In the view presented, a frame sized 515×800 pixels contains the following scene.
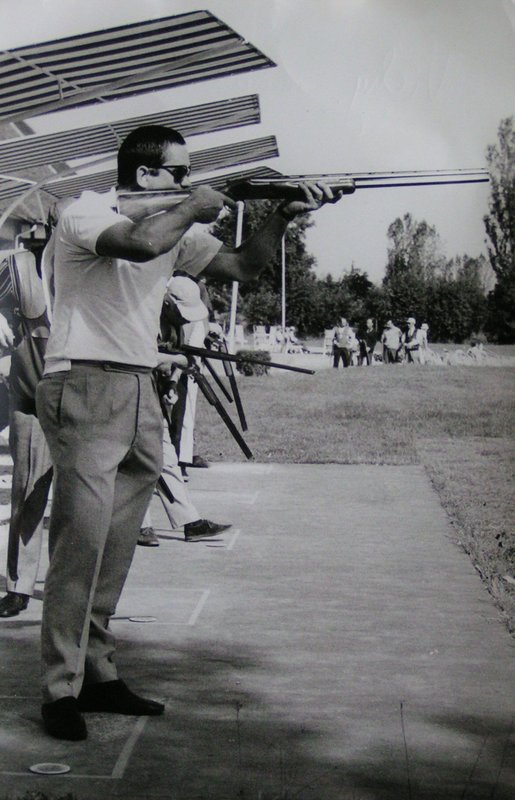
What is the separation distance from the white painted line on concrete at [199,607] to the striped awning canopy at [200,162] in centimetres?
145

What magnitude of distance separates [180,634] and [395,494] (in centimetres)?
311

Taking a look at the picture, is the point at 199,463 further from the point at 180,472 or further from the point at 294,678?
the point at 294,678

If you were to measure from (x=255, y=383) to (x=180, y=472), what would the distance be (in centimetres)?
79

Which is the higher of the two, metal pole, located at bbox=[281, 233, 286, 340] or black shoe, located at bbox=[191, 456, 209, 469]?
metal pole, located at bbox=[281, 233, 286, 340]

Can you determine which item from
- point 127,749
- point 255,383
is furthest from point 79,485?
point 255,383

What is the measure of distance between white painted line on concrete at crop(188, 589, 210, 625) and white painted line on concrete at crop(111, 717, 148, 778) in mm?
991

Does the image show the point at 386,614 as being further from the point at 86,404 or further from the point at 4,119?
the point at 4,119

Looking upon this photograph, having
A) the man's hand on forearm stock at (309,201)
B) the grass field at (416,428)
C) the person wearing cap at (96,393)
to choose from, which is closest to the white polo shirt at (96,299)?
the person wearing cap at (96,393)

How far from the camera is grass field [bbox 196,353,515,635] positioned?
4.99m

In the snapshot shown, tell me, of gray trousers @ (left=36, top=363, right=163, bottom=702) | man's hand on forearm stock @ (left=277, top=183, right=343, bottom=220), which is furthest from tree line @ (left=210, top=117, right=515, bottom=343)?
gray trousers @ (left=36, top=363, right=163, bottom=702)

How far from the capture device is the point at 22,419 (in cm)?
354

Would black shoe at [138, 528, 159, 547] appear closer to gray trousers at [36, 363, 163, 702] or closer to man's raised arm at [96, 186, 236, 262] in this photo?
gray trousers at [36, 363, 163, 702]

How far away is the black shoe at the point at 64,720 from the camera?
2.24m

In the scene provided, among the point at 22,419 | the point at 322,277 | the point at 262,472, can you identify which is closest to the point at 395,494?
the point at 262,472
